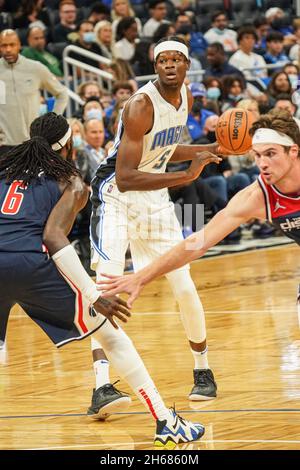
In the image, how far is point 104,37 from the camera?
576 inches

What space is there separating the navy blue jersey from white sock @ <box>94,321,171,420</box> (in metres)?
0.51

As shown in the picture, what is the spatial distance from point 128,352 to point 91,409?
0.78m

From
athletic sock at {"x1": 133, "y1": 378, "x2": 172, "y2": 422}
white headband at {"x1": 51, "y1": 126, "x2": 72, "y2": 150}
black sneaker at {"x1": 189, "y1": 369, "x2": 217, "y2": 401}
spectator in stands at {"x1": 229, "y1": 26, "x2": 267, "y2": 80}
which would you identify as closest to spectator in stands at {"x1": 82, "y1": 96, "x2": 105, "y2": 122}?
spectator in stands at {"x1": 229, "y1": 26, "x2": 267, "y2": 80}

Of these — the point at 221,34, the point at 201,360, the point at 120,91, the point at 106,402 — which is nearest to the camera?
the point at 106,402

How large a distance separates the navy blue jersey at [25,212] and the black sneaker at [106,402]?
3.24 feet

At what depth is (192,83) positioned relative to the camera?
14.4m

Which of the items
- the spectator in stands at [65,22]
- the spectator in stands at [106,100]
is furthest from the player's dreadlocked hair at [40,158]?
the spectator in stands at [65,22]

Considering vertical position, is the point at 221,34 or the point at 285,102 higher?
the point at 221,34

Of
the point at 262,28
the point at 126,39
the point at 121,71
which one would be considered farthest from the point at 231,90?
the point at 262,28

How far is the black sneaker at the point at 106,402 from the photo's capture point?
5.74m

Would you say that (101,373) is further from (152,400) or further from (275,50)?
(275,50)

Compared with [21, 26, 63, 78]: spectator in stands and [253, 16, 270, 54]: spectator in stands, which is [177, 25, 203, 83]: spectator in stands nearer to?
[253, 16, 270, 54]: spectator in stands

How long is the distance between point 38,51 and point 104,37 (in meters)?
1.34
